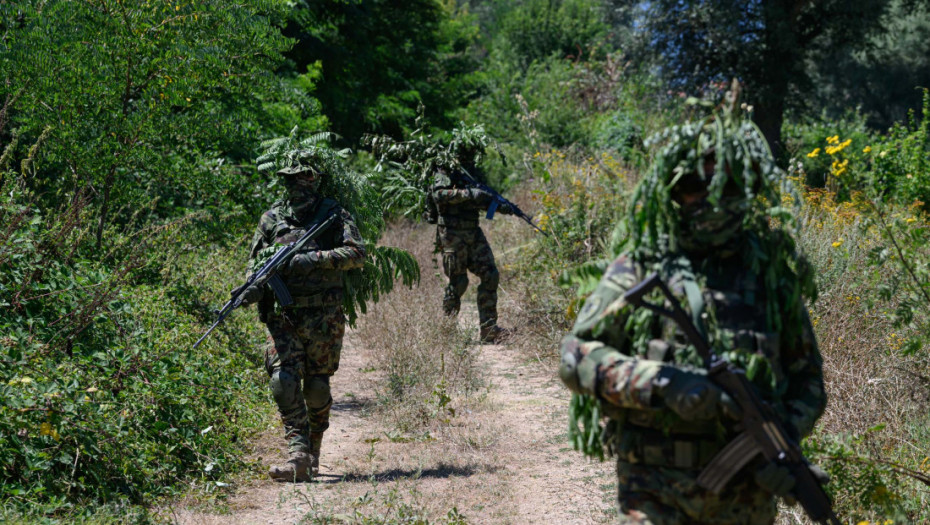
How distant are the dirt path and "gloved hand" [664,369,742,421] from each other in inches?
95.6

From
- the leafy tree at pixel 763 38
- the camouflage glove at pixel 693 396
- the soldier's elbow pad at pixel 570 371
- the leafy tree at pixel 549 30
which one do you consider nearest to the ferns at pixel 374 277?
the soldier's elbow pad at pixel 570 371

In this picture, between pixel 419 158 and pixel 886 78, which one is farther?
pixel 886 78

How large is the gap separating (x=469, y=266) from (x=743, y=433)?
25.7 ft

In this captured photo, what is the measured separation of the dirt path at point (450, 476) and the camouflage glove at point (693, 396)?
2.43 m

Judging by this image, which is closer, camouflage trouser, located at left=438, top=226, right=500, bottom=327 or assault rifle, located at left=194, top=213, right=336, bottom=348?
assault rifle, located at left=194, top=213, right=336, bottom=348

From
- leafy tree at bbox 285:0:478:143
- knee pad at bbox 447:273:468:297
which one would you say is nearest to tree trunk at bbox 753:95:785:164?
leafy tree at bbox 285:0:478:143

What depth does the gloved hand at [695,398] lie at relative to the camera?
9.50ft

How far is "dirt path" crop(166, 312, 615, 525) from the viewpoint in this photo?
535 cm

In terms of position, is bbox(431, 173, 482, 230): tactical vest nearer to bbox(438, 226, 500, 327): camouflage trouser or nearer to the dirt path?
bbox(438, 226, 500, 327): camouflage trouser

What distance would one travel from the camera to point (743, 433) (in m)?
2.99

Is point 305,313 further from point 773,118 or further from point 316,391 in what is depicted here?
point 773,118

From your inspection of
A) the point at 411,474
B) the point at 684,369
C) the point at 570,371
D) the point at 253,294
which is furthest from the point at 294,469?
the point at 684,369

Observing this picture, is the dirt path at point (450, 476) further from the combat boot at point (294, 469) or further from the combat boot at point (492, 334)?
the combat boot at point (492, 334)

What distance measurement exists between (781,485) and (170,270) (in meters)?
6.70
